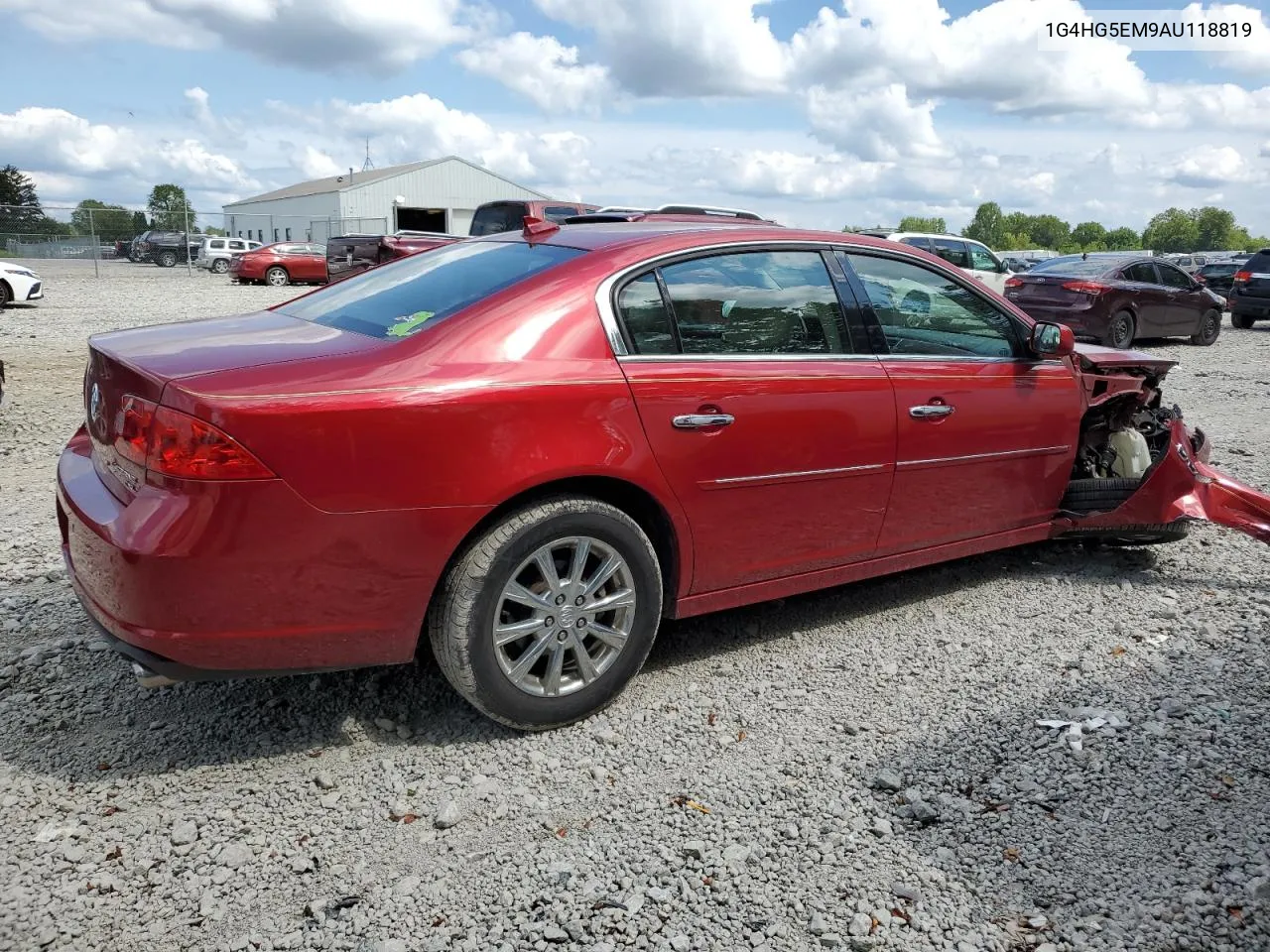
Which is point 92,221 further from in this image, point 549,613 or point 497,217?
point 549,613

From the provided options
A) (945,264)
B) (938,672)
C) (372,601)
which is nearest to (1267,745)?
(938,672)

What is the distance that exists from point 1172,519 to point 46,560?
5.20 meters

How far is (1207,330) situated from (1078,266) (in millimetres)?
2898

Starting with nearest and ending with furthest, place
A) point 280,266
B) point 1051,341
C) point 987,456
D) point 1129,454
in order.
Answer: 1. point 987,456
2. point 1051,341
3. point 1129,454
4. point 280,266

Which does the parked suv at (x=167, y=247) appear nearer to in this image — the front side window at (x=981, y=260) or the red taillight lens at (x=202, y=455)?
the front side window at (x=981, y=260)

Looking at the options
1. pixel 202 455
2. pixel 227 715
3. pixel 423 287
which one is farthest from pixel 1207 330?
pixel 202 455

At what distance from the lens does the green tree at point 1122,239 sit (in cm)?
15631

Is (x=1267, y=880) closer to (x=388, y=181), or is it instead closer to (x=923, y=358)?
(x=923, y=358)

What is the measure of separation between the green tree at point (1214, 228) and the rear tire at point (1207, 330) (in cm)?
15773

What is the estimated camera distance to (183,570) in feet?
9.02

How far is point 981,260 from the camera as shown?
18.1 meters

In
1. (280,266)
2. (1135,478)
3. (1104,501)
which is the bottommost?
(1104,501)

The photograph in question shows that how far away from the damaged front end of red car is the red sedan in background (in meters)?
26.7

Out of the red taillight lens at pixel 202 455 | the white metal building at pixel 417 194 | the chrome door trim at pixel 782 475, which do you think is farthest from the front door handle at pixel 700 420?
the white metal building at pixel 417 194
